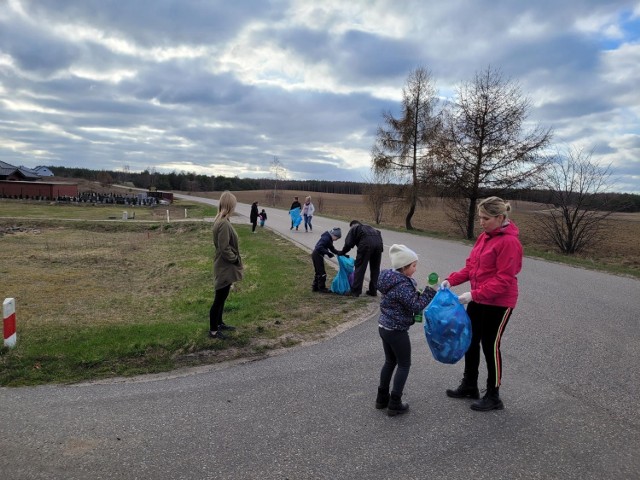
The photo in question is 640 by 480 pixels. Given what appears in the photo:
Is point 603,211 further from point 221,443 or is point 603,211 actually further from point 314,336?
point 221,443

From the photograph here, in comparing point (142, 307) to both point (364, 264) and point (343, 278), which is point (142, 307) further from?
point (364, 264)

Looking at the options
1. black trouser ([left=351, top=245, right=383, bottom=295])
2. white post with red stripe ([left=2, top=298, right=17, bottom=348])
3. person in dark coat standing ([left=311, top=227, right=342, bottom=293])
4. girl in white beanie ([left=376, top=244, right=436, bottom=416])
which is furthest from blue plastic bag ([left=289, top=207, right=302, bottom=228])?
girl in white beanie ([left=376, top=244, right=436, bottom=416])

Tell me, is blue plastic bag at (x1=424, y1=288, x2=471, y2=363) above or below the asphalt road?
above

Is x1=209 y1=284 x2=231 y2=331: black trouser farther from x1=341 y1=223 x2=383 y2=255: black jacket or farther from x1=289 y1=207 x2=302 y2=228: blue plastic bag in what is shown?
x1=289 y1=207 x2=302 y2=228: blue plastic bag

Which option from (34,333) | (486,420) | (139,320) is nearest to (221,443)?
(486,420)

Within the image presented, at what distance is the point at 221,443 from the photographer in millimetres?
3557

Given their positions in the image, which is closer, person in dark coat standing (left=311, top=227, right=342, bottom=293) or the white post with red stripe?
the white post with red stripe

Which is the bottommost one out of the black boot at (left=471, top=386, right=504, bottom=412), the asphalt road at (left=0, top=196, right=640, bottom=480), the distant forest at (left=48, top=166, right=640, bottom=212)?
the asphalt road at (left=0, top=196, right=640, bottom=480)

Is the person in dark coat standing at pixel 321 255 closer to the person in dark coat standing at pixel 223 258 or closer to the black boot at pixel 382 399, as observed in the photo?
the person in dark coat standing at pixel 223 258

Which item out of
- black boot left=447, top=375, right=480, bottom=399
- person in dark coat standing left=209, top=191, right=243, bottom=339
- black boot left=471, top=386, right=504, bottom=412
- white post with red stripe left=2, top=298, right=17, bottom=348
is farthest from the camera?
person in dark coat standing left=209, top=191, right=243, bottom=339

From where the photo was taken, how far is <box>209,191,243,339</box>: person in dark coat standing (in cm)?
635

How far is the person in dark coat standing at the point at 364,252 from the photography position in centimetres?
878

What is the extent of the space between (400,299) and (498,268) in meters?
0.92

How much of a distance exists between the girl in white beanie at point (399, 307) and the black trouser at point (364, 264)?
15.5 feet
